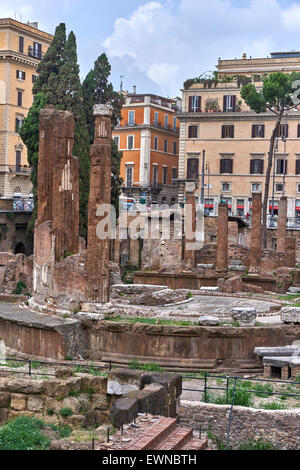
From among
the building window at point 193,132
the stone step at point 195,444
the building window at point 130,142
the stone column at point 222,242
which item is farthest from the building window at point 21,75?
the stone step at point 195,444

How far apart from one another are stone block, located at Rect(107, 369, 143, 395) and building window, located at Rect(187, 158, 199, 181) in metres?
37.3

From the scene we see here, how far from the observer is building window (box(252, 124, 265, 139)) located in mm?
48853

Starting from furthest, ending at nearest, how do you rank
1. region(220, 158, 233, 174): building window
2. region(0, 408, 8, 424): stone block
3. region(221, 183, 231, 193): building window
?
1. region(221, 183, 231, 193): building window
2. region(220, 158, 233, 174): building window
3. region(0, 408, 8, 424): stone block

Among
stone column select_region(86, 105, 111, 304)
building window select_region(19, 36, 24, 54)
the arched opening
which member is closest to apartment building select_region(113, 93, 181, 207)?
building window select_region(19, 36, 24, 54)

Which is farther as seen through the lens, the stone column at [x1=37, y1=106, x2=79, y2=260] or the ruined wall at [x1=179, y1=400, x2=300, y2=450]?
the stone column at [x1=37, y1=106, x2=79, y2=260]

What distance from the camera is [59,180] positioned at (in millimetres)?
20375

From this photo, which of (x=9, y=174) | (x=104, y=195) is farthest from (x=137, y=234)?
(x=104, y=195)

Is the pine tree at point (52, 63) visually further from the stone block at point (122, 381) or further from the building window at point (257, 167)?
the stone block at point (122, 381)

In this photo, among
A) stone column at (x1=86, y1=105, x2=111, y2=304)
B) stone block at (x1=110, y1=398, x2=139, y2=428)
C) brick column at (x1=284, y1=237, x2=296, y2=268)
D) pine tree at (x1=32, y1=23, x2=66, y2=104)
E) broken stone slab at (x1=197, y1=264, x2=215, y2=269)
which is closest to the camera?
stone block at (x1=110, y1=398, x2=139, y2=428)

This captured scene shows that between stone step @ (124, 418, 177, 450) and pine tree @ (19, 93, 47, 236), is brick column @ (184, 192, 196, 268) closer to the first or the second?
pine tree @ (19, 93, 47, 236)

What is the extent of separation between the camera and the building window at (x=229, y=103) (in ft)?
161

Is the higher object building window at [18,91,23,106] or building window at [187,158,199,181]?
building window at [18,91,23,106]

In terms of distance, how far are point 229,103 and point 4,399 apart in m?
39.1
